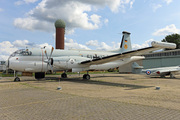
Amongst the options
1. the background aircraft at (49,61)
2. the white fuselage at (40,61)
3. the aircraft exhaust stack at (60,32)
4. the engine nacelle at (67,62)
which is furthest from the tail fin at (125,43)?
the aircraft exhaust stack at (60,32)

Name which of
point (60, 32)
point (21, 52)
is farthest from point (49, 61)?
point (60, 32)

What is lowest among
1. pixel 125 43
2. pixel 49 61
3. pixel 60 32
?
pixel 49 61

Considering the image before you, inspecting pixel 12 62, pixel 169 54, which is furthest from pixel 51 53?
pixel 169 54

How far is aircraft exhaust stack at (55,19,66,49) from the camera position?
4925 centimetres

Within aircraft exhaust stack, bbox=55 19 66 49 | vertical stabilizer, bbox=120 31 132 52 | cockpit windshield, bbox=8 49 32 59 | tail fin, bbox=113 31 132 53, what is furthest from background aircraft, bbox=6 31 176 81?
aircraft exhaust stack, bbox=55 19 66 49

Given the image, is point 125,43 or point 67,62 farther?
point 125,43

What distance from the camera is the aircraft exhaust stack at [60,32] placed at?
4925 centimetres

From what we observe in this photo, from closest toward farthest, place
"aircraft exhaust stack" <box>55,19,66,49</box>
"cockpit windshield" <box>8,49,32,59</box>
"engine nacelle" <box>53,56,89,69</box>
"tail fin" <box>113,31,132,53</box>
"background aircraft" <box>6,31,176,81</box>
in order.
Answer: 1. "background aircraft" <box>6,31,176,81</box>
2. "cockpit windshield" <box>8,49,32,59</box>
3. "engine nacelle" <box>53,56,89,69</box>
4. "tail fin" <box>113,31,132,53</box>
5. "aircraft exhaust stack" <box>55,19,66,49</box>

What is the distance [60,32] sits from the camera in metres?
50.2

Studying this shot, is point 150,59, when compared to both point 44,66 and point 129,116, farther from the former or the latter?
point 129,116

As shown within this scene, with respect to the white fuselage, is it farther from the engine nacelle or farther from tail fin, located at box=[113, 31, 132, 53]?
tail fin, located at box=[113, 31, 132, 53]

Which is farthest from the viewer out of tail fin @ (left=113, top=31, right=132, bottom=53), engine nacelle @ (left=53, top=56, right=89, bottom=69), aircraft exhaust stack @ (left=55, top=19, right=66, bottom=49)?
aircraft exhaust stack @ (left=55, top=19, right=66, bottom=49)

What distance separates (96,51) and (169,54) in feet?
96.7

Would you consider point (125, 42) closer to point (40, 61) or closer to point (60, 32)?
point (40, 61)
